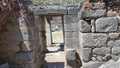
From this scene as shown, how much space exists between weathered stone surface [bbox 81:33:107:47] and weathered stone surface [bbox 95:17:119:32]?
143mm

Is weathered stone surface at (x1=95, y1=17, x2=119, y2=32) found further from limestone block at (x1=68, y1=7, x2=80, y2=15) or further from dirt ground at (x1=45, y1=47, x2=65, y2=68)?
dirt ground at (x1=45, y1=47, x2=65, y2=68)

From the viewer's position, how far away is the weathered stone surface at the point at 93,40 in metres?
4.39

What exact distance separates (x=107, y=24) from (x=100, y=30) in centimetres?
19

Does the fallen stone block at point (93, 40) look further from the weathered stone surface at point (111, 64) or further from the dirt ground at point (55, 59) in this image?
the dirt ground at point (55, 59)

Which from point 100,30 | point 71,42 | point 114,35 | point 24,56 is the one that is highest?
point 100,30

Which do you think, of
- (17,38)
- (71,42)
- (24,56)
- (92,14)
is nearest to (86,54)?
(92,14)

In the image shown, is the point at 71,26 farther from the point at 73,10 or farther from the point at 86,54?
the point at 86,54

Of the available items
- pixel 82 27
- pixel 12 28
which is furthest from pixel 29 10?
pixel 82 27

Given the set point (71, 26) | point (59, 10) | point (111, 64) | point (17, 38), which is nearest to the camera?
point (111, 64)

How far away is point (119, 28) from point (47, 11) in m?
6.36

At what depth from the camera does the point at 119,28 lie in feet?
14.3

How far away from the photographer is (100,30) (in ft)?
14.3

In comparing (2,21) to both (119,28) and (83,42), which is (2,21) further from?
(119,28)

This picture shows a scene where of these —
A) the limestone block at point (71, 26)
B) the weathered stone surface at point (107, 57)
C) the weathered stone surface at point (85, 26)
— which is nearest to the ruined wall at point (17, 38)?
the weathered stone surface at point (85, 26)
